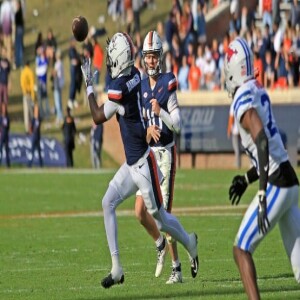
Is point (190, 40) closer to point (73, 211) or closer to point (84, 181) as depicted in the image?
point (84, 181)

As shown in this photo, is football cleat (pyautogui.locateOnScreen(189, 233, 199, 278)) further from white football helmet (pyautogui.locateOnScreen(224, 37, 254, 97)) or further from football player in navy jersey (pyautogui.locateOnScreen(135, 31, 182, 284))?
white football helmet (pyautogui.locateOnScreen(224, 37, 254, 97))

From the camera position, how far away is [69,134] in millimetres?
30562

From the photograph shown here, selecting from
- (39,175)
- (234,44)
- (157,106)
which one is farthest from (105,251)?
(39,175)

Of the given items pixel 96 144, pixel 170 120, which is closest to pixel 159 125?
pixel 170 120

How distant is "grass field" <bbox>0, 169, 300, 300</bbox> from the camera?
10438 mm

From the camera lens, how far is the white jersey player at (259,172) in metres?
8.46

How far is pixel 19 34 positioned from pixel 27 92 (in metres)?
4.16

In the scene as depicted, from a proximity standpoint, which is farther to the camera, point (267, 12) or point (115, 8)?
point (115, 8)

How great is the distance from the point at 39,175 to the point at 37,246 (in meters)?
13.8

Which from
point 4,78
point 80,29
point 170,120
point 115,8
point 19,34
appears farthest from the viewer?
point 115,8

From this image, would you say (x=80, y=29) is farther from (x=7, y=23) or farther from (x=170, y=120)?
(x=7, y=23)

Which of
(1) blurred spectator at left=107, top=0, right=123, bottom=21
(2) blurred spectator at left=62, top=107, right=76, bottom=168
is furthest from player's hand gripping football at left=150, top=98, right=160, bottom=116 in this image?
(1) blurred spectator at left=107, top=0, right=123, bottom=21

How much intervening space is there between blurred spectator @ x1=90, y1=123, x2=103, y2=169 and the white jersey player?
21716mm

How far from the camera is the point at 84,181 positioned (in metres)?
25.9
